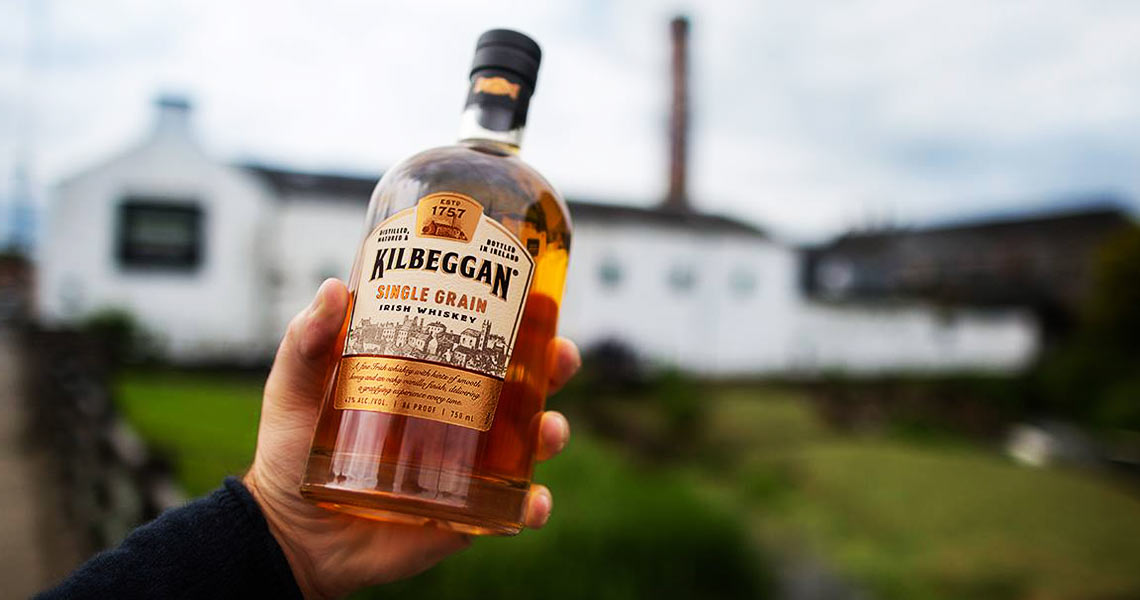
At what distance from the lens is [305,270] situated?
18.2 m

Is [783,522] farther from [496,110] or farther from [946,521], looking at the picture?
[496,110]

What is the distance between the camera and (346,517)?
1.55 m

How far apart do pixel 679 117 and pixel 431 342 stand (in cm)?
2173

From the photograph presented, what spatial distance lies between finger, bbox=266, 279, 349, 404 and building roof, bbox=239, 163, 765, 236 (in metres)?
16.3

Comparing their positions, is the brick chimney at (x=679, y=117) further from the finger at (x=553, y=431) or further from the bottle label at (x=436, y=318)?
the bottle label at (x=436, y=318)

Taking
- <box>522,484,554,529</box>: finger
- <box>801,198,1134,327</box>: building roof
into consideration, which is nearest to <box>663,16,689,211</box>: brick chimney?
<box>801,198,1134,327</box>: building roof

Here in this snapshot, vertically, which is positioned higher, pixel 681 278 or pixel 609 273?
pixel 681 278

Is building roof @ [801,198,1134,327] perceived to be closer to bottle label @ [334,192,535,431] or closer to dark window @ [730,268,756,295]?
dark window @ [730,268,756,295]

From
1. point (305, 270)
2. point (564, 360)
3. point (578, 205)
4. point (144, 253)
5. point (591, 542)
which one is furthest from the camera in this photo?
point (578, 205)

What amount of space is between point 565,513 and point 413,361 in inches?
134

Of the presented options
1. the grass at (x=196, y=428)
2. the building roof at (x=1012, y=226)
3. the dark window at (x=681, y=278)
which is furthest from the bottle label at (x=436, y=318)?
the building roof at (x=1012, y=226)

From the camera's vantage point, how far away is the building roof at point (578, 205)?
1880 cm

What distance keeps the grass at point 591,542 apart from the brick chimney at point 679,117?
17.3 meters

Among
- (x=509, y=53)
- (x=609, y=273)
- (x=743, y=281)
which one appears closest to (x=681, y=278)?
(x=743, y=281)
